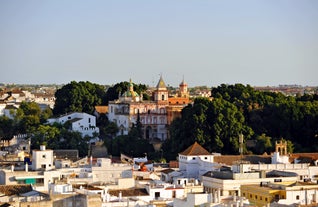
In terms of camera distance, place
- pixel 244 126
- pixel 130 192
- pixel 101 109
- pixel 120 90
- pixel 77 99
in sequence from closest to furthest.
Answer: pixel 130 192 < pixel 244 126 < pixel 101 109 < pixel 77 99 < pixel 120 90

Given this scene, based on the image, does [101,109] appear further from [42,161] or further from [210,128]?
[42,161]

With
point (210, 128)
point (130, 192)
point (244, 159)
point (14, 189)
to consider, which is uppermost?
point (210, 128)

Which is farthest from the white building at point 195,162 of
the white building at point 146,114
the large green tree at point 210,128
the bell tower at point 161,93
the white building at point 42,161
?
the bell tower at point 161,93

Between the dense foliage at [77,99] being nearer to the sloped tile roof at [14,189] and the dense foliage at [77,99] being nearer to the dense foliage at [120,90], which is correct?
the dense foliage at [120,90]

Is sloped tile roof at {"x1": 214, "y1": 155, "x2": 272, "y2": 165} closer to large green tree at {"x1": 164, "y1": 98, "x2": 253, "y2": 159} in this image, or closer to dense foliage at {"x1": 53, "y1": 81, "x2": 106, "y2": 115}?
large green tree at {"x1": 164, "y1": 98, "x2": 253, "y2": 159}

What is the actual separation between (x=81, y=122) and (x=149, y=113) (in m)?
5.10

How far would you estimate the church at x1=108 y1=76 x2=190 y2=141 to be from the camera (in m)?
76.0

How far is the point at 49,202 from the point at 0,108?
5824cm

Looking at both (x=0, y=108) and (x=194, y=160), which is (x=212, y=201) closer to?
(x=194, y=160)

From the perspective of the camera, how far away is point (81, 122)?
76500mm

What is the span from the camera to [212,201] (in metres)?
32.2

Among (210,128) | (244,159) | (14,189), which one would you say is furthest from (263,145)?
(14,189)

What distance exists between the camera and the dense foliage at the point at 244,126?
2485 inches

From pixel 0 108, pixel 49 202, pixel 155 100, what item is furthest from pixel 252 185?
pixel 0 108
